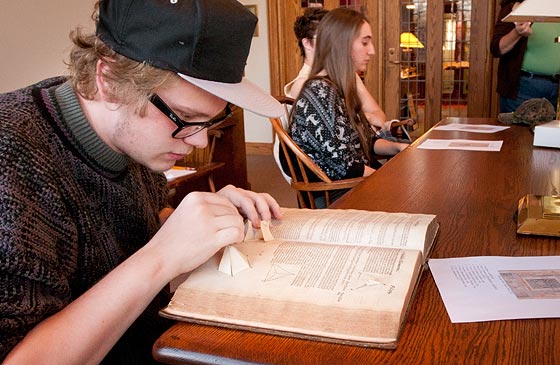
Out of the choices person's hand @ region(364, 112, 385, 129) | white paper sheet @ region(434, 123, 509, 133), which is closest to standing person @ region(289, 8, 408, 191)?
white paper sheet @ region(434, 123, 509, 133)

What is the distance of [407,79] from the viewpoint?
5.12 m

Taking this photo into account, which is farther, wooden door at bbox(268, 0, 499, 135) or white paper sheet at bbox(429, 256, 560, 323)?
wooden door at bbox(268, 0, 499, 135)

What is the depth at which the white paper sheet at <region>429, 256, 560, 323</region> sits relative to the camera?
0.80 metres

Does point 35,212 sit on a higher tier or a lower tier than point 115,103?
lower

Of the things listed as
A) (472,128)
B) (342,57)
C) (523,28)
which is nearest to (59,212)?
(342,57)

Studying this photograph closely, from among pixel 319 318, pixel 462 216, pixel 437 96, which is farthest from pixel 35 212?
pixel 437 96

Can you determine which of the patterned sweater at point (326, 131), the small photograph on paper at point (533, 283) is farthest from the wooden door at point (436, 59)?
the small photograph on paper at point (533, 283)

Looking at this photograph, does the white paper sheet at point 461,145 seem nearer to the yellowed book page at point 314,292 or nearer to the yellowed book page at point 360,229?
the yellowed book page at point 360,229

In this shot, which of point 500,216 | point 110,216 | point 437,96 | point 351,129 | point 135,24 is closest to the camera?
point 135,24

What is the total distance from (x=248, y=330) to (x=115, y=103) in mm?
450

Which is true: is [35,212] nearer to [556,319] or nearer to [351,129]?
[556,319]

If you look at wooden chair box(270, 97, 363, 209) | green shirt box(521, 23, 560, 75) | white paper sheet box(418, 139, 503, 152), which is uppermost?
green shirt box(521, 23, 560, 75)

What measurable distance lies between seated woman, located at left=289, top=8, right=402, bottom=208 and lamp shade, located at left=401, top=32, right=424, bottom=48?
2599 mm

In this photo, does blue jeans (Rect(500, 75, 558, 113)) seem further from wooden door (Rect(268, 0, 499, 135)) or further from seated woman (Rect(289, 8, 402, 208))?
wooden door (Rect(268, 0, 499, 135))
